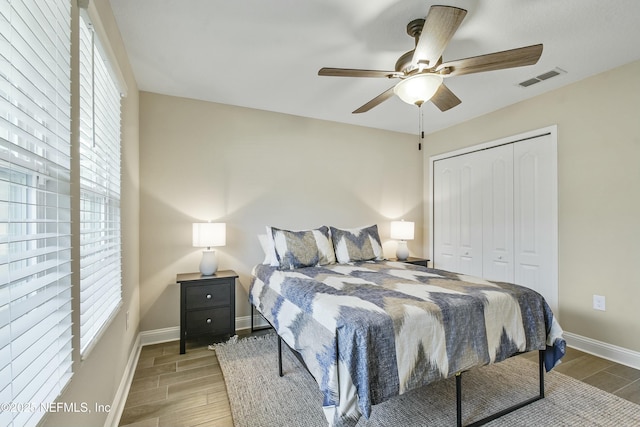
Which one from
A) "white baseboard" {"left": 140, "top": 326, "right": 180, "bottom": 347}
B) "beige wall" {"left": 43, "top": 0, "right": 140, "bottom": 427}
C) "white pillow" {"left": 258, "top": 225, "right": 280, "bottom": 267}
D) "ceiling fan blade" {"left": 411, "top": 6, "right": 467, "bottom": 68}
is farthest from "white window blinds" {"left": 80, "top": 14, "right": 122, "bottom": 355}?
"ceiling fan blade" {"left": 411, "top": 6, "right": 467, "bottom": 68}

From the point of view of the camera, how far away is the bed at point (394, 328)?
4.62 ft

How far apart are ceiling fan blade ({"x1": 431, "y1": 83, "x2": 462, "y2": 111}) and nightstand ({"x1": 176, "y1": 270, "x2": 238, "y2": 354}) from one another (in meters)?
2.38

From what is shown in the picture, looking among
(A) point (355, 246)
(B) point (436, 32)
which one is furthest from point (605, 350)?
(B) point (436, 32)

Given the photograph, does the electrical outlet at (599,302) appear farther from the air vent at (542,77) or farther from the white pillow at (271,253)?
the white pillow at (271,253)

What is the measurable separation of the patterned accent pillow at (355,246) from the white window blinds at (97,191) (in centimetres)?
194

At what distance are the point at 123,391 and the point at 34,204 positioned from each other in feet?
6.03

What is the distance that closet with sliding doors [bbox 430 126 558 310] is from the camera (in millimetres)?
3062

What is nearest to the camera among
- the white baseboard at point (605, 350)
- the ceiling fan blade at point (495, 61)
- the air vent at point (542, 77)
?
the ceiling fan blade at point (495, 61)

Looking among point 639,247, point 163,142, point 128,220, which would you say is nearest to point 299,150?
point 163,142

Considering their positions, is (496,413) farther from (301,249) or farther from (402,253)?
(402,253)

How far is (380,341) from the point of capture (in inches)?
56.6

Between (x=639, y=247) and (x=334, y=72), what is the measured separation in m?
2.84

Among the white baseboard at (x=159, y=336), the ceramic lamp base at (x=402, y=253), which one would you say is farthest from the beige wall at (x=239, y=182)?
the ceramic lamp base at (x=402, y=253)

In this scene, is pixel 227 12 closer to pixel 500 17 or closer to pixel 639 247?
pixel 500 17
